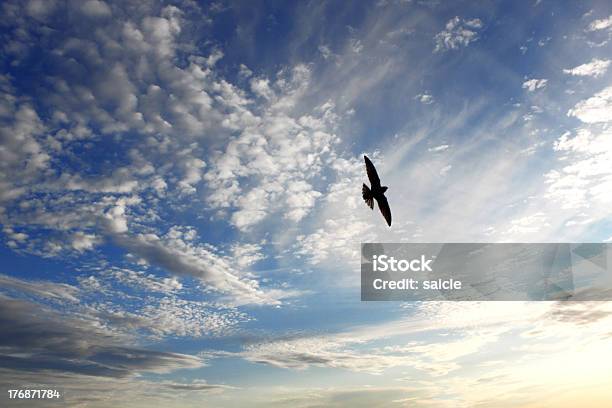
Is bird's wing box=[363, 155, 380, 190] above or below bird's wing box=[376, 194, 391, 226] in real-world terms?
above

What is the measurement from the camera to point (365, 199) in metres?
32.5

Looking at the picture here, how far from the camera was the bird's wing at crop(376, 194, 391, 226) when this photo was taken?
33.1 metres

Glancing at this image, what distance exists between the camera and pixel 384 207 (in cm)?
3409

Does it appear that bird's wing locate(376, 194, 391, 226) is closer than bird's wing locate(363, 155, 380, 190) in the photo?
No

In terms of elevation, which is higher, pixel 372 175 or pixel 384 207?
pixel 372 175

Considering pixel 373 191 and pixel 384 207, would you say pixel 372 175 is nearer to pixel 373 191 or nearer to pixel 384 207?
pixel 373 191

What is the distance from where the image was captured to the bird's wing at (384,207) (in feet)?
109

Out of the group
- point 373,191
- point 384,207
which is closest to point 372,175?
point 373,191

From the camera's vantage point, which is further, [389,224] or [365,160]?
[389,224]

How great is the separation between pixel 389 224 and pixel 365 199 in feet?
8.95

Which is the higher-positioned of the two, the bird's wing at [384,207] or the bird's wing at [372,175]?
the bird's wing at [372,175]

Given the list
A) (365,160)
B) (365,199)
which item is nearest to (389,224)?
(365,199)

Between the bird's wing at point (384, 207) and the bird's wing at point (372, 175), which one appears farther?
the bird's wing at point (384, 207)

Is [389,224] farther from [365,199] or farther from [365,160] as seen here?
[365,160]
